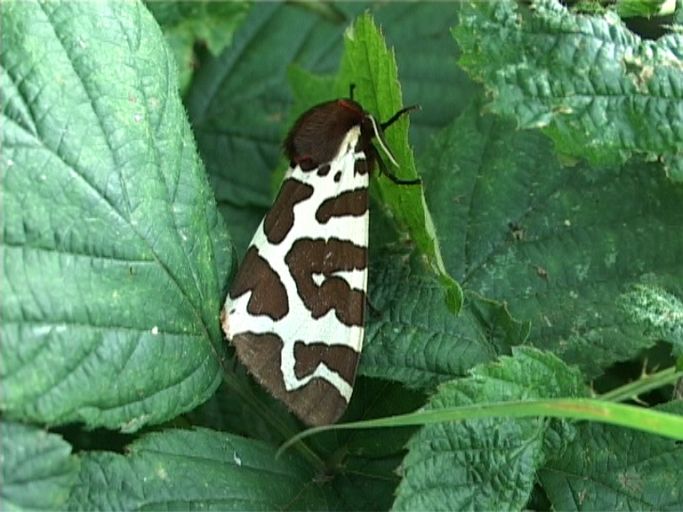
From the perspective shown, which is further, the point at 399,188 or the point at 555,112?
the point at 399,188

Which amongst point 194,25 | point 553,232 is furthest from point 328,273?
point 194,25

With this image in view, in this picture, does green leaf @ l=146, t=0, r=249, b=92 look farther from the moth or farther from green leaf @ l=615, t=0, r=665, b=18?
green leaf @ l=615, t=0, r=665, b=18

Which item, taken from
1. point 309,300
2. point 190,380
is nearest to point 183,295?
point 190,380

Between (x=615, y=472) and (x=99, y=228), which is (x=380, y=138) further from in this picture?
(x=615, y=472)

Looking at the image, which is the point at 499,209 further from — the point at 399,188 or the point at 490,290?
the point at 399,188

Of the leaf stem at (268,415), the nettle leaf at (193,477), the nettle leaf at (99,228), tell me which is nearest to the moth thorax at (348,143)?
the nettle leaf at (99,228)

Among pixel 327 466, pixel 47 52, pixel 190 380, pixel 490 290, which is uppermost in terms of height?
pixel 47 52

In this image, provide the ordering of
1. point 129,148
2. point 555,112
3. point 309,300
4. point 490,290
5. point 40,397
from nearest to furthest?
1. point 40,397
2. point 129,148
3. point 555,112
4. point 309,300
5. point 490,290
